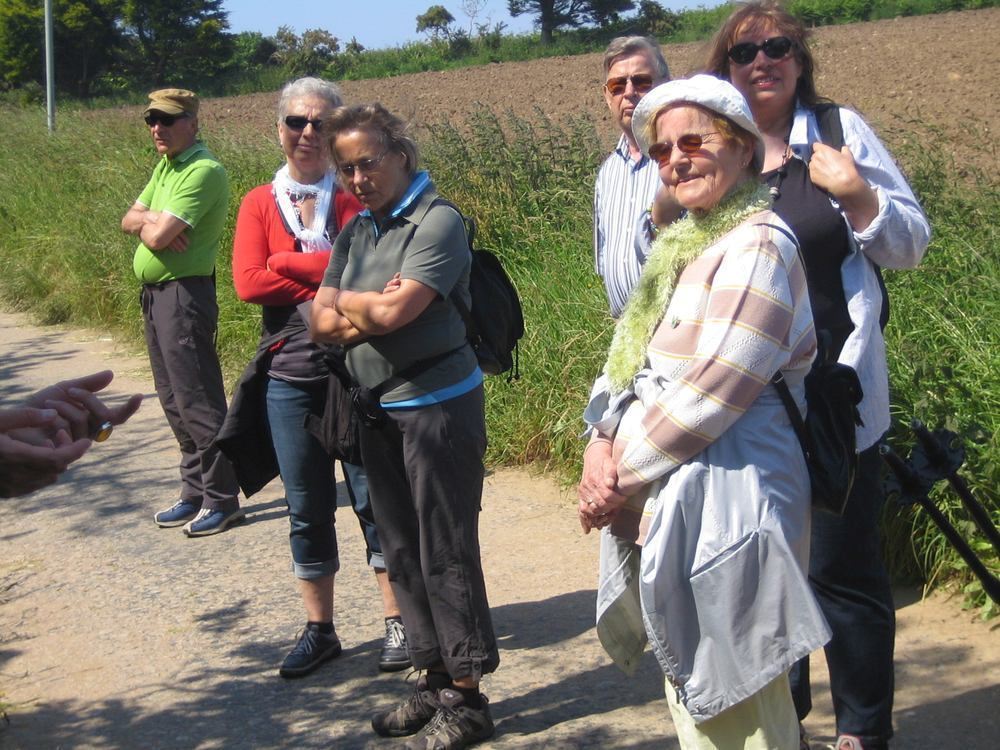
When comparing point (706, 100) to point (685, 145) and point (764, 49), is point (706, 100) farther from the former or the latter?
point (764, 49)

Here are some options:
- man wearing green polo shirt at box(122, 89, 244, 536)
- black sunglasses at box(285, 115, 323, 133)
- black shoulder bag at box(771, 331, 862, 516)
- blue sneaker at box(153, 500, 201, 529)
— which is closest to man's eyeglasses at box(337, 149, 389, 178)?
black sunglasses at box(285, 115, 323, 133)

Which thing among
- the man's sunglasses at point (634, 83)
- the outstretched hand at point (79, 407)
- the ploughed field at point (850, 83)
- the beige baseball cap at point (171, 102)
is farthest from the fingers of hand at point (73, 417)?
the ploughed field at point (850, 83)

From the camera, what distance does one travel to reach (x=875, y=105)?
54.8ft

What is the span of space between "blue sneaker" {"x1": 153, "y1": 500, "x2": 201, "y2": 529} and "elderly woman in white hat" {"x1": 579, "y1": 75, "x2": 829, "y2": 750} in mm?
3777

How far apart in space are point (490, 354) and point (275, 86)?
45.0 m

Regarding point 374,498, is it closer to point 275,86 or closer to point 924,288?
point 924,288

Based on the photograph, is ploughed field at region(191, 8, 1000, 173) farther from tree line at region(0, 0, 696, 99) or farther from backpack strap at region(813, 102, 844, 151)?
tree line at region(0, 0, 696, 99)

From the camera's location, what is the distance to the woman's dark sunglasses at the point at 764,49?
10.3ft

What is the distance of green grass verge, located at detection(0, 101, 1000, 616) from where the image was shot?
178 inches

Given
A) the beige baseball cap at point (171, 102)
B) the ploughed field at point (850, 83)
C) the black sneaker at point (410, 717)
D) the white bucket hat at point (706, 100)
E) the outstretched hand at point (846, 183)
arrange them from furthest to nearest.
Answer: the ploughed field at point (850, 83) → the beige baseball cap at point (171, 102) → the black sneaker at point (410, 717) → the outstretched hand at point (846, 183) → the white bucket hat at point (706, 100)

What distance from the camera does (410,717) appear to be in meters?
3.72

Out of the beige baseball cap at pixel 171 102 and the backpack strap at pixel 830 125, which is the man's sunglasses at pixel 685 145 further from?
the beige baseball cap at pixel 171 102

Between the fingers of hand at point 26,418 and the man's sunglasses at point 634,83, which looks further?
the man's sunglasses at point 634,83

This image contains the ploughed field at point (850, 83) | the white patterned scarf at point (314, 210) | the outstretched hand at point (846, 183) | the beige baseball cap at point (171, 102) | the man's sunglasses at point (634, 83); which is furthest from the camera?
the ploughed field at point (850, 83)
